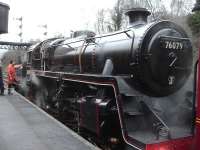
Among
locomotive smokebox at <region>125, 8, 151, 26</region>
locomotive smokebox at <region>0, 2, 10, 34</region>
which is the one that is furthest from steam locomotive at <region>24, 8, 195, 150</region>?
locomotive smokebox at <region>0, 2, 10, 34</region>

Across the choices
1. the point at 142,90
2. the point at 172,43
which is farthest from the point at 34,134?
the point at 172,43

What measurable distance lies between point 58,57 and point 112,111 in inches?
218

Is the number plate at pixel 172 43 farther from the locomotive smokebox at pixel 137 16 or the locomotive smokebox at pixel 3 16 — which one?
the locomotive smokebox at pixel 3 16

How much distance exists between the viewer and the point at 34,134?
27.9 ft

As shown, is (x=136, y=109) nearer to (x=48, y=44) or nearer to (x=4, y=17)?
(x=4, y=17)

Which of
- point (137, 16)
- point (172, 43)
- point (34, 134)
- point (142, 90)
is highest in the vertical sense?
point (137, 16)

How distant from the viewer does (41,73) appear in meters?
13.8

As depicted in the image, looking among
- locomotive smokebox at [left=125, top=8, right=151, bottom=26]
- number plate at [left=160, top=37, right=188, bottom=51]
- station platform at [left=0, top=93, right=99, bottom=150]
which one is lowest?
station platform at [left=0, top=93, right=99, bottom=150]

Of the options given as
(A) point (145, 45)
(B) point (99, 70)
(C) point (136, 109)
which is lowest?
(C) point (136, 109)

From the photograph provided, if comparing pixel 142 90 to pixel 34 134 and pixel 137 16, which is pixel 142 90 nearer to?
pixel 137 16

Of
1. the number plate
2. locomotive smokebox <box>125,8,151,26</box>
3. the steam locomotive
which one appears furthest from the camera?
locomotive smokebox <box>125,8,151,26</box>

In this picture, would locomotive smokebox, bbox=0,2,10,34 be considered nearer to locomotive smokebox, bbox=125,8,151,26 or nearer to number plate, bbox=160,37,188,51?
number plate, bbox=160,37,188,51

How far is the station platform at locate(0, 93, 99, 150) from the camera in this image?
24.2 ft

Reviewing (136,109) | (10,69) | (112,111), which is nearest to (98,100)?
(112,111)
